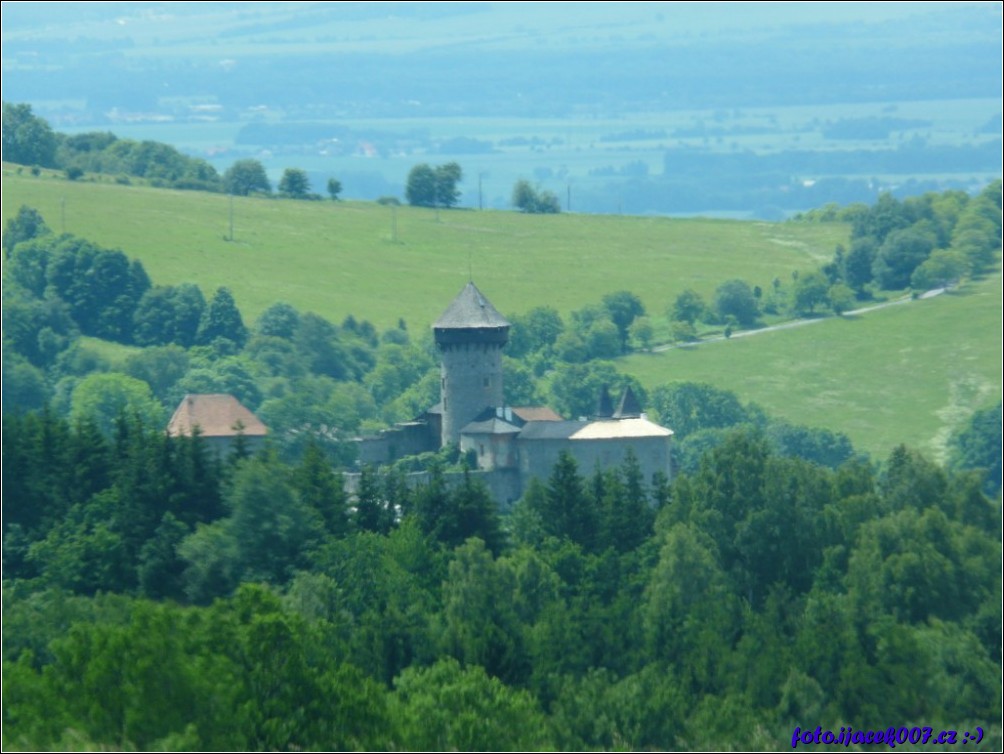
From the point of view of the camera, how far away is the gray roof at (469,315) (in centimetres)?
11694

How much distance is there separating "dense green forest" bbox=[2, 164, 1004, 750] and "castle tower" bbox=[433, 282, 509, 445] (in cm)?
509

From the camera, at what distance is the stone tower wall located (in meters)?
115

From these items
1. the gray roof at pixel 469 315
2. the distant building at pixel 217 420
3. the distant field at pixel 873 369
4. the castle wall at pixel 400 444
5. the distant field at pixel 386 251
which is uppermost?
the gray roof at pixel 469 315

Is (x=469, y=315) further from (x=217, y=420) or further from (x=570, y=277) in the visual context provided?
(x=570, y=277)

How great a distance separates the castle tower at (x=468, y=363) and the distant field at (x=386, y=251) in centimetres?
4886

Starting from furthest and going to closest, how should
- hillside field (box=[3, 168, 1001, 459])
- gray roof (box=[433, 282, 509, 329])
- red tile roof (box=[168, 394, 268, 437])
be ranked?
hillside field (box=[3, 168, 1001, 459])
gray roof (box=[433, 282, 509, 329])
red tile roof (box=[168, 394, 268, 437])

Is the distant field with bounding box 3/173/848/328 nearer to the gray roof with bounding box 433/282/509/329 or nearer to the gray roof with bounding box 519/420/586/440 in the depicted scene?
the gray roof with bounding box 433/282/509/329

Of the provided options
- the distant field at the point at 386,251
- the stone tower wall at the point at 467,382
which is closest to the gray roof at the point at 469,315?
the stone tower wall at the point at 467,382

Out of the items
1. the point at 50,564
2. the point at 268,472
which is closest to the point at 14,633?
the point at 50,564

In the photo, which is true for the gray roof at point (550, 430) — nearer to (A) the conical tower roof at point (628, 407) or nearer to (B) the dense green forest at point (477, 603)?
(B) the dense green forest at point (477, 603)

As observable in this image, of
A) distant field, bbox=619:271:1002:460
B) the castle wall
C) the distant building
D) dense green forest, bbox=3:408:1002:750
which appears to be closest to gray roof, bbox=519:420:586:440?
the castle wall

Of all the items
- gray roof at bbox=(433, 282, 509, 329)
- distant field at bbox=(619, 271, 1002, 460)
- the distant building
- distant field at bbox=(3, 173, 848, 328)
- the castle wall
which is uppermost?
gray roof at bbox=(433, 282, 509, 329)

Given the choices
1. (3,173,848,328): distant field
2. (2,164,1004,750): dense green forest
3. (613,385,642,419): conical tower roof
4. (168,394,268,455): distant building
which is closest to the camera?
(2,164,1004,750): dense green forest

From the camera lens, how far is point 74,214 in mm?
171875
